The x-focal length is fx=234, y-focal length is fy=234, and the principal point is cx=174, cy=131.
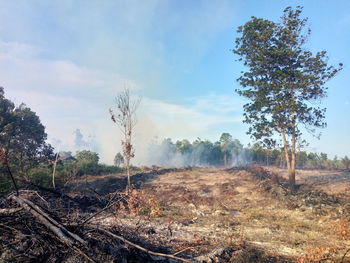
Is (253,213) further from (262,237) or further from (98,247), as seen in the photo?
(98,247)

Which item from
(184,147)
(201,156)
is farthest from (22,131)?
(184,147)

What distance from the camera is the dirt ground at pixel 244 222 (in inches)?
219

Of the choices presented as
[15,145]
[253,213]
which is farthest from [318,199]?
[15,145]

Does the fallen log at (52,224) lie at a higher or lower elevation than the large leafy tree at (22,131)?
lower

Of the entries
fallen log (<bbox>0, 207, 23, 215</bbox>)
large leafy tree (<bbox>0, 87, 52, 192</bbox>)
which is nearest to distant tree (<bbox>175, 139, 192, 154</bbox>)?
large leafy tree (<bbox>0, 87, 52, 192</bbox>)

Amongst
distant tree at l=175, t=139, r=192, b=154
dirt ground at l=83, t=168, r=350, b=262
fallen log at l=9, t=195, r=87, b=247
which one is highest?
distant tree at l=175, t=139, r=192, b=154

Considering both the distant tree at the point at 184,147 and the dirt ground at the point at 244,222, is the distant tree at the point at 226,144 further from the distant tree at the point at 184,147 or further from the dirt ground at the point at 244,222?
the dirt ground at the point at 244,222

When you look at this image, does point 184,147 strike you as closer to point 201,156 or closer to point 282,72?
point 201,156

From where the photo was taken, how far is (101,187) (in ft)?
47.7

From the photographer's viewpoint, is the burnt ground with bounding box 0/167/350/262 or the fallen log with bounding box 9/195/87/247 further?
the burnt ground with bounding box 0/167/350/262

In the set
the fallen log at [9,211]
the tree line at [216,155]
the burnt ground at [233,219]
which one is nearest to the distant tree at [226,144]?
the tree line at [216,155]

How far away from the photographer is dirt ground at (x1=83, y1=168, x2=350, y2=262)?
5.57m

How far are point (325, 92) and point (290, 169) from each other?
4.32m

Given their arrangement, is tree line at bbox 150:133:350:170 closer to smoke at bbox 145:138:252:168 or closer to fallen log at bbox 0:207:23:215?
smoke at bbox 145:138:252:168
